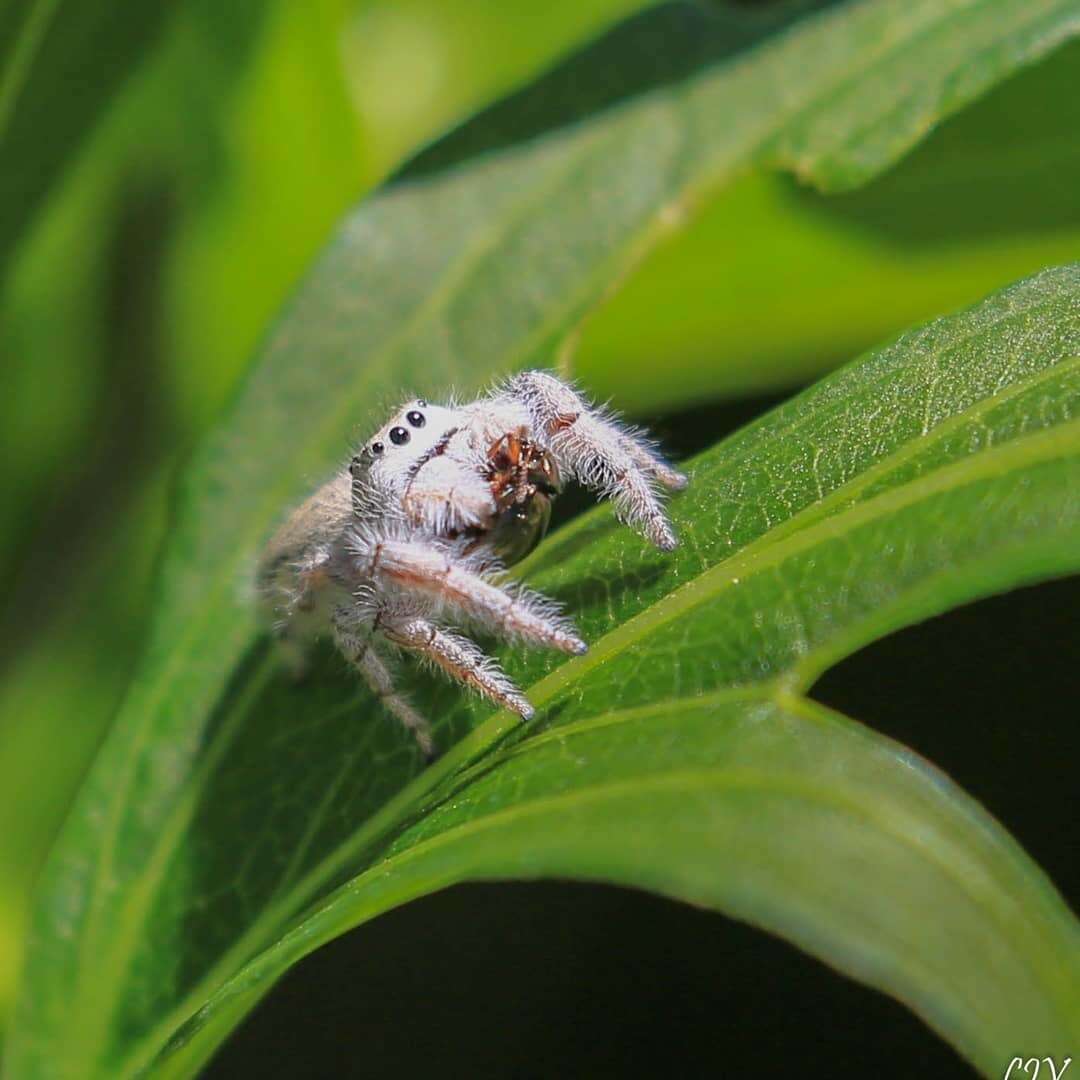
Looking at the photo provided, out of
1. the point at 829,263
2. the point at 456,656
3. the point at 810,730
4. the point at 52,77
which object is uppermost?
the point at 829,263

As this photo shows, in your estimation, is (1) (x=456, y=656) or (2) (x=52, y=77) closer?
(1) (x=456, y=656)

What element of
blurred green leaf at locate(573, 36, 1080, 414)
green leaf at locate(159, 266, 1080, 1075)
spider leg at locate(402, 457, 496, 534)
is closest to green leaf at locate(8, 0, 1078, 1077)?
green leaf at locate(159, 266, 1080, 1075)

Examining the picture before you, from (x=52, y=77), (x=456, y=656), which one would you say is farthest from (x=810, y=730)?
(x=52, y=77)

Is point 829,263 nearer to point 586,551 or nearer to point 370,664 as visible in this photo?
point 586,551

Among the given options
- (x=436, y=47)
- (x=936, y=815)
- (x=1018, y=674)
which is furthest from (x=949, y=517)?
(x=436, y=47)
